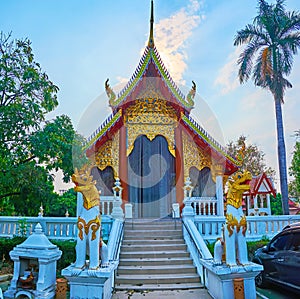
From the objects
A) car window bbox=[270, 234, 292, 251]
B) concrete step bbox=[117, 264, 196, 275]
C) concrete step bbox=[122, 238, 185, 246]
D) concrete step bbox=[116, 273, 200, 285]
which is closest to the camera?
car window bbox=[270, 234, 292, 251]

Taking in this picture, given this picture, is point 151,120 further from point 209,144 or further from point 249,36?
point 249,36

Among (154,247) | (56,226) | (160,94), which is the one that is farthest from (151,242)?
(160,94)

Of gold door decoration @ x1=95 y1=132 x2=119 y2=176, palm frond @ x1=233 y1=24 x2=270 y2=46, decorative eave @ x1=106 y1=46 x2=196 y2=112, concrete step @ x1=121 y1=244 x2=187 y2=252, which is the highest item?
palm frond @ x1=233 y1=24 x2=270 y2=46

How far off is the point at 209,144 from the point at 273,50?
637 cm

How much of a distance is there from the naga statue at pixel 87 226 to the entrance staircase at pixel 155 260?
1.35 metres

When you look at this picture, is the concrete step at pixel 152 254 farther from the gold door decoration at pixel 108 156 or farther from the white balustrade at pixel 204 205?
the gold door decoration at pixel 108 156

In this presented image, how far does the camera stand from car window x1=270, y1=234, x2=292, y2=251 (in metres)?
5.63

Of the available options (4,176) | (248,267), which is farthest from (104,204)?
(248,267)

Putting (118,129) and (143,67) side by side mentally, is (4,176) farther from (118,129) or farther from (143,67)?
(143,67)

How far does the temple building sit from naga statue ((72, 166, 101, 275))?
18.6 feet

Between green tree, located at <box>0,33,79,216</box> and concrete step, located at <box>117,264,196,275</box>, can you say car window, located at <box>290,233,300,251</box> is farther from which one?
green tree, located at <box>0,33,79,216</box>

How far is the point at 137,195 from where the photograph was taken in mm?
11336

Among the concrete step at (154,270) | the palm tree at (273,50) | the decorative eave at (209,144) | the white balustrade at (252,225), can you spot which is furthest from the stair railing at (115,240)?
the palm tree at (273,50)

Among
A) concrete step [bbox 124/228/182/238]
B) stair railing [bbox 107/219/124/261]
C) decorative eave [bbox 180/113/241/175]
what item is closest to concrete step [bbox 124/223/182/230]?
concrete step [bbox 124/228/182/238]
